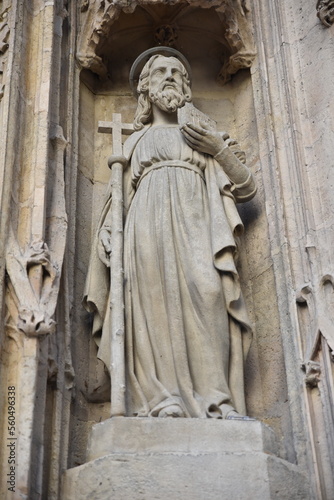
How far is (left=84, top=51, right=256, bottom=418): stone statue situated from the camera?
16.1 feet

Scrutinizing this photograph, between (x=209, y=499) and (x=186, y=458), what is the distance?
0.74 feet

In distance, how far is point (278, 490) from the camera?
170 inches

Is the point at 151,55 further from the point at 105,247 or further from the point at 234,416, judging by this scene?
the point at 234,416

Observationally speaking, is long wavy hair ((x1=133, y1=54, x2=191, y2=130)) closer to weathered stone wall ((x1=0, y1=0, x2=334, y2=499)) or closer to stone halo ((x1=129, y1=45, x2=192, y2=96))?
stone halo ((x1=129, y1=45, x2=192, y2=96))

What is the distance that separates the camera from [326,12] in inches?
234

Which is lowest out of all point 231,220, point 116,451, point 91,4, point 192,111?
point 116,451

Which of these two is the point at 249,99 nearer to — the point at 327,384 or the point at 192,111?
the point at 192,111

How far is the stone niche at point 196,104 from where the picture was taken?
5379mm

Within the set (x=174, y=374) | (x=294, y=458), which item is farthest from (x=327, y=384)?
(x=174, y=374)

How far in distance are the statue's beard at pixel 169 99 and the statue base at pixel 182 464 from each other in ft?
7.36

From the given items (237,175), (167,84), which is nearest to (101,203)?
(167,84)


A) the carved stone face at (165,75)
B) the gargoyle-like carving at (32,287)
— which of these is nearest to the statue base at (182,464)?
the gargoyle-like carving at (32,287)

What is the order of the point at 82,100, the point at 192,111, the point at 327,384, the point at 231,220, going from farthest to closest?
the point at 82,100 < the point at 192,111 < the point at 231,220 < the point at 327,384

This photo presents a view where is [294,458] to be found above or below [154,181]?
below
